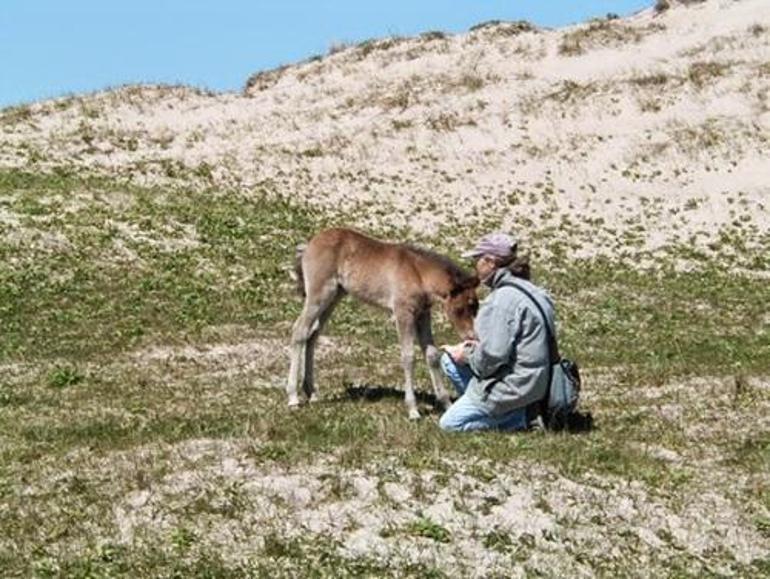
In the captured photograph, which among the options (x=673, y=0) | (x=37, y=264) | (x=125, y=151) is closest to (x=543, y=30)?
(x=673, y=0)

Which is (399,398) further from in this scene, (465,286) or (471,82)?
(471,82)

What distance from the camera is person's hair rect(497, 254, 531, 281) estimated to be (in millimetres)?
15188

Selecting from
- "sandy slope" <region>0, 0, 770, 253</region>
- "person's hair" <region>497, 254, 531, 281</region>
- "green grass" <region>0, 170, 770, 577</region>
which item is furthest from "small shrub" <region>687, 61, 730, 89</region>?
"person's hair" <region>497, 254, 531, 281</region>

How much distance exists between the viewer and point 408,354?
56.2 ft

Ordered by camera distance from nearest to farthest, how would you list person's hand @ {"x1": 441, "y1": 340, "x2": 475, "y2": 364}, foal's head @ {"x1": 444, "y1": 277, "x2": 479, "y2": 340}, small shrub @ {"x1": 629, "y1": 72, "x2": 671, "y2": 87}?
person's hand @ {"x1": 441, "y1": 340, "x2": 475, "y2": 364}, foal's head @ {"x1": 444, "y1": 277, "x2": 479, "y2": 340}, small shrub @ {"x1": 629, "y1": 72, "x2": 671, "y2": 87}

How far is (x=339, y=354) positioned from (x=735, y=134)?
29.6m

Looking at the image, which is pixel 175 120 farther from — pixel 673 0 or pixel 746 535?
pixel 746 535

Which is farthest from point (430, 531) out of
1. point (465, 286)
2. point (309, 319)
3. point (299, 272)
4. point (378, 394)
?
point (299, 272)

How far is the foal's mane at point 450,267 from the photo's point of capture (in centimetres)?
1683

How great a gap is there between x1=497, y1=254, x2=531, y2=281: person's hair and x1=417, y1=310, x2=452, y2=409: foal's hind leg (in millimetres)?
2471

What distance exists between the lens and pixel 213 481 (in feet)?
40.5

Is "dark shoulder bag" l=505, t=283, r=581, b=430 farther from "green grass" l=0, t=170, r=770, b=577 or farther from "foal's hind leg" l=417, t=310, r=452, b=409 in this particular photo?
"foal's hind leg" l=417, t=310, r=452, b=409

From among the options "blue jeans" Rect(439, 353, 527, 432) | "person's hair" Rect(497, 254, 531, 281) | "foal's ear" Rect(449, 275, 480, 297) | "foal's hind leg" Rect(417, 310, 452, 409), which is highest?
"person's hair" Rect(497, 254, 531, 281)

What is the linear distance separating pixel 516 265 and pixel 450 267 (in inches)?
75.9
